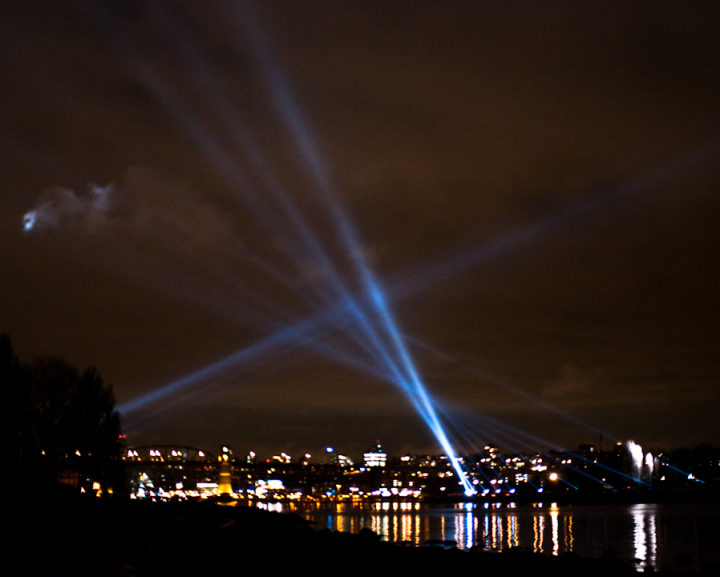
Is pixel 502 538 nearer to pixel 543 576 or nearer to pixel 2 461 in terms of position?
pixel 543 576

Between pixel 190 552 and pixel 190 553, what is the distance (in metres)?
0.31

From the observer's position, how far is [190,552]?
88.2ft

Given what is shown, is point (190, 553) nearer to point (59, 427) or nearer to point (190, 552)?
point (190, 552)

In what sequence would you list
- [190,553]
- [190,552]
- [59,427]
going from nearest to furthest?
[190,553] → [190,552] → [59,427]

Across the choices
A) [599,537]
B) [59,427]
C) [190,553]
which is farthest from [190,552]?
[599,537]

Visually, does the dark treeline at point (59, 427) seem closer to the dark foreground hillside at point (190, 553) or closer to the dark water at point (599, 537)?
the dark foreground hillside at point (190, 553)

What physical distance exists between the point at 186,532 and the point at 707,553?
31.9 metres

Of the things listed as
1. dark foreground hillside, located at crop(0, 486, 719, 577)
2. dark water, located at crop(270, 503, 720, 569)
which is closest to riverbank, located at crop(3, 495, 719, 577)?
dark foreground hillside, located at crop(0, 486, 719, 577)

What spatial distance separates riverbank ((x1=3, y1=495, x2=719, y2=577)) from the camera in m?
23.9

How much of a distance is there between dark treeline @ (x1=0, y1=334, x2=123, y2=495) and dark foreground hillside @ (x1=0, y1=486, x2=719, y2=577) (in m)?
5.76

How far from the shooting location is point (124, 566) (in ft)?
75.2

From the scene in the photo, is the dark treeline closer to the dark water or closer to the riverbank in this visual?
the riverbank

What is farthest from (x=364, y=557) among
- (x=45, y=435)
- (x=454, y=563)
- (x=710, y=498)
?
(x=710, y=498)

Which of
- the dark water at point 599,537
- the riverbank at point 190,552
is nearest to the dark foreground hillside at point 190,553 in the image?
the riverbank at point 190,552
